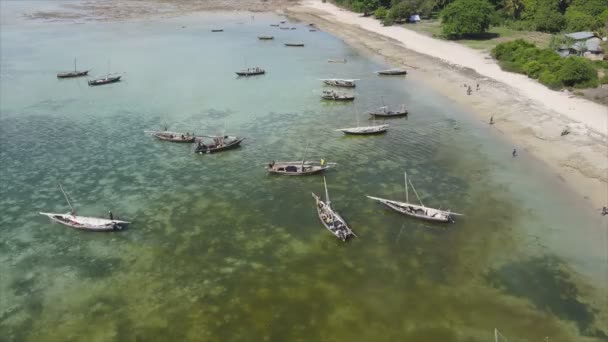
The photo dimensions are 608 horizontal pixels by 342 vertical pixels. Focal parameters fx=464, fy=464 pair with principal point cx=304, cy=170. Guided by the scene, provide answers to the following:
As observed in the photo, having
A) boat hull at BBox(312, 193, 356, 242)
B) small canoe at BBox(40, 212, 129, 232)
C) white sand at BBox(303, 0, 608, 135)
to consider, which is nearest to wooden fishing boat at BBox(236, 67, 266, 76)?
white sand at BBox(303, 0, 608, 135)

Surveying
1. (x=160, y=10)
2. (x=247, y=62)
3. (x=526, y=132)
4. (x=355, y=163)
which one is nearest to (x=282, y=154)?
(x=355, y=163)

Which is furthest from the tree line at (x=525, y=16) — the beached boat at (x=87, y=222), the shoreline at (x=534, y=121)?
the beached boat at (x=87, y=222)

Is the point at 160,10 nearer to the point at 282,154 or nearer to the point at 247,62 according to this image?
the point at 247,62

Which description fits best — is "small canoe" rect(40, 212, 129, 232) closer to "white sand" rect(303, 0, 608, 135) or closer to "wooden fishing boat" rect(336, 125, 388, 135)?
"wooden fishing boat" rect(336, 125, 388, 135)

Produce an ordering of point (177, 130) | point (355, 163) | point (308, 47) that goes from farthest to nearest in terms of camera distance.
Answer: point (308, 47) → point (177, 130) → point (355, 163)

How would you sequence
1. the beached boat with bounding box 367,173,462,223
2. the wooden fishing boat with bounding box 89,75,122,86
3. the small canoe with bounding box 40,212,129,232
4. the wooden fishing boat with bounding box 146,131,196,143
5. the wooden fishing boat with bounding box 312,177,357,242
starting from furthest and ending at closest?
the wooden fishing boat with bounding box 89,75,122,86
the wooden fishing boat with bounding box 146,131,196,143
the beached boat with bounding box 367,173,462,223
the small canoe with bounding box 40,212,129,232
the wooden fishing boat with bounding box 312,177,357,242

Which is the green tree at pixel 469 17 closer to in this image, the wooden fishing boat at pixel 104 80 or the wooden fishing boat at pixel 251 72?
the wooden fishing boat at pixel 251 72
